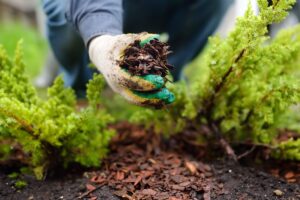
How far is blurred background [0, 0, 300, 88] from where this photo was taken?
3.35 metres

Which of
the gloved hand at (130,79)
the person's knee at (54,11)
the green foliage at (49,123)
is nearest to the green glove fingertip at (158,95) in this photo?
the gloved hand at (130,79)

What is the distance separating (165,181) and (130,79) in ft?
1.60

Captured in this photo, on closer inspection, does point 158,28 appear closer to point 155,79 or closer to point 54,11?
point 54,11

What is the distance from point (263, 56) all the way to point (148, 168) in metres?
0.68

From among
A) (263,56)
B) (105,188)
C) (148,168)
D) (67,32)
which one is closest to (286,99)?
(263,56)

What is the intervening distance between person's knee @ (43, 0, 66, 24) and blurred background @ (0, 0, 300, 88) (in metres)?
0.37

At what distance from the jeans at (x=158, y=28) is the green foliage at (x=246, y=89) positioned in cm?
82

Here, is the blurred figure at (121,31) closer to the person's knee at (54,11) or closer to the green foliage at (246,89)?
the person's knee at (54,11)

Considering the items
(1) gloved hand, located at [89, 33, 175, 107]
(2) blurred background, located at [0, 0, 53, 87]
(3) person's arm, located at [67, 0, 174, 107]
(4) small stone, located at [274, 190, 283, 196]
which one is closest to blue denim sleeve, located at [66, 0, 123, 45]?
(3) person's arm, located at [67, 0, 174, 107]

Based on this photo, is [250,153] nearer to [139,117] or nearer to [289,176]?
[289,176]

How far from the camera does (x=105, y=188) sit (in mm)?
1588

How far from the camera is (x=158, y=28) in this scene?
2.97 metres

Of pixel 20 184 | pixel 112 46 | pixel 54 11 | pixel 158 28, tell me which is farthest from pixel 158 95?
pixel 158 28

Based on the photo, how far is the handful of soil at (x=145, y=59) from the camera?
1352 mm
